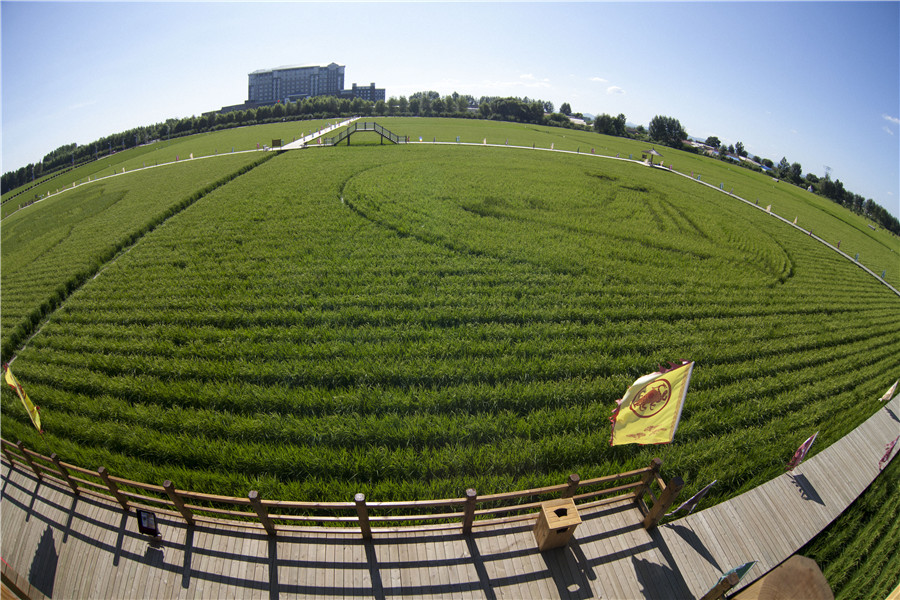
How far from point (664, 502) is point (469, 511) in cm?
349

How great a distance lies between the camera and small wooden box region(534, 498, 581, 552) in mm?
5832

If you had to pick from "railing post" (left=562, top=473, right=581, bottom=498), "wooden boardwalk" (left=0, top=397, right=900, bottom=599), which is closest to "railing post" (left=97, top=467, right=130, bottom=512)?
"wooden boardwalk" (left=0, top=397, right=900, bottom=599)

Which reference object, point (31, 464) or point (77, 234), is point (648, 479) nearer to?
point (31, 464)

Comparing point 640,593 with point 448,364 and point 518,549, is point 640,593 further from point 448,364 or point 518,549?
point 448,364

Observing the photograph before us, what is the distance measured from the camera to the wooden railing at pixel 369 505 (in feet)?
19.4

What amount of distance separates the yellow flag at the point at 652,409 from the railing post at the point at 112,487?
361 inches

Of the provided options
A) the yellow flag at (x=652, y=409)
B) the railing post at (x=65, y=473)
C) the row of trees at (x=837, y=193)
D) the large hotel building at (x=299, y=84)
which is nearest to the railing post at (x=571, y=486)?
the yellow flag at (x=652, y=409)

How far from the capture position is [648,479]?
22.0 ft

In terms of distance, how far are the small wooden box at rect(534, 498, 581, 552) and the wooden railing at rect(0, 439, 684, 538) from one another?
18 cm

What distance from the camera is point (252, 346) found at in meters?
11.4

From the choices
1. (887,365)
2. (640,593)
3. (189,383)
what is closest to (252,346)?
(189,383)

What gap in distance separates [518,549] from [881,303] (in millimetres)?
26493

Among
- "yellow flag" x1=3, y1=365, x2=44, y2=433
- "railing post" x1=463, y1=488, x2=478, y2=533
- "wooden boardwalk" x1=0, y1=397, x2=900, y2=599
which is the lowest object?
"wooden boardwalk" x1=0, y1=397, x2=900, y2=599

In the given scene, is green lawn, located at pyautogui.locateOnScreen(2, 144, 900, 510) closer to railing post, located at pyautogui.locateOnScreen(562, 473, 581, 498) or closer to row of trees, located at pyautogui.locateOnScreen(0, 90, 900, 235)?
railing post, located at pyautogui.locateOnScreen(562, 473, 581, 498)
